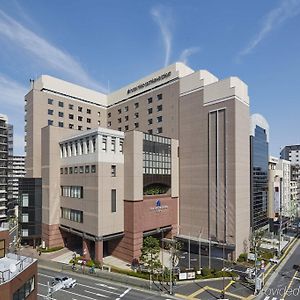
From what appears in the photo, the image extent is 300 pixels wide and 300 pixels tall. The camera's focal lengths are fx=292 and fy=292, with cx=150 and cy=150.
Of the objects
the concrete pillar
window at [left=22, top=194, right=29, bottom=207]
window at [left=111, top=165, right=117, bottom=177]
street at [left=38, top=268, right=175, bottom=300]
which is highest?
window at [left=111, top=165, right=117, bottom=177]

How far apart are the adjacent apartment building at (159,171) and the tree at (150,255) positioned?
3572 millimetres

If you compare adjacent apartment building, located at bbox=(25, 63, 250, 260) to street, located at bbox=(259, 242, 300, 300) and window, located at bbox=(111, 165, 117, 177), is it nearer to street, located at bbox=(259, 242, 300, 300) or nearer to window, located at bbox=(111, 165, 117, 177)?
window, located at bbox=(111, 165, 117, 177)

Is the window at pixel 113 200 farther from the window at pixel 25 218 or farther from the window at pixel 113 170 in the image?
the window at pixel 25 218

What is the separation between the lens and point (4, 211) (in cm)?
9256

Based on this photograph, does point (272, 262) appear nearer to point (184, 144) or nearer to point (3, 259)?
point (184, 144)

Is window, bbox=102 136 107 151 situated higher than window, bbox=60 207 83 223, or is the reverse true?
window, bbox=102 136 107 151

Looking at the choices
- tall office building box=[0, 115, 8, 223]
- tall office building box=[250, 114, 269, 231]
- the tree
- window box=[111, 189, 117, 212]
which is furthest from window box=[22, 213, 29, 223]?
tall office building box=[250, 114, 269, 231]

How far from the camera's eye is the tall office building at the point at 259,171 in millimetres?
66125

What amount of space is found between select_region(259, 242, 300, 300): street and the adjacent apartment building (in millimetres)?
9038

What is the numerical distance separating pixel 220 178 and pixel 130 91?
124 ft

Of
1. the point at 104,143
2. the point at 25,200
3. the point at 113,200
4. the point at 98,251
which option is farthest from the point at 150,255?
the point at 25,200

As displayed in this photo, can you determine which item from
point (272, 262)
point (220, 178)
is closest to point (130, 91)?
point (220, 178)

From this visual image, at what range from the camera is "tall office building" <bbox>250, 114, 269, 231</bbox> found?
66.1 metres

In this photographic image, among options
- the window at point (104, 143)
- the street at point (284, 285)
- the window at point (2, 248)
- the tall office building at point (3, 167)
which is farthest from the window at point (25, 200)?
the street at point (284, 285)
